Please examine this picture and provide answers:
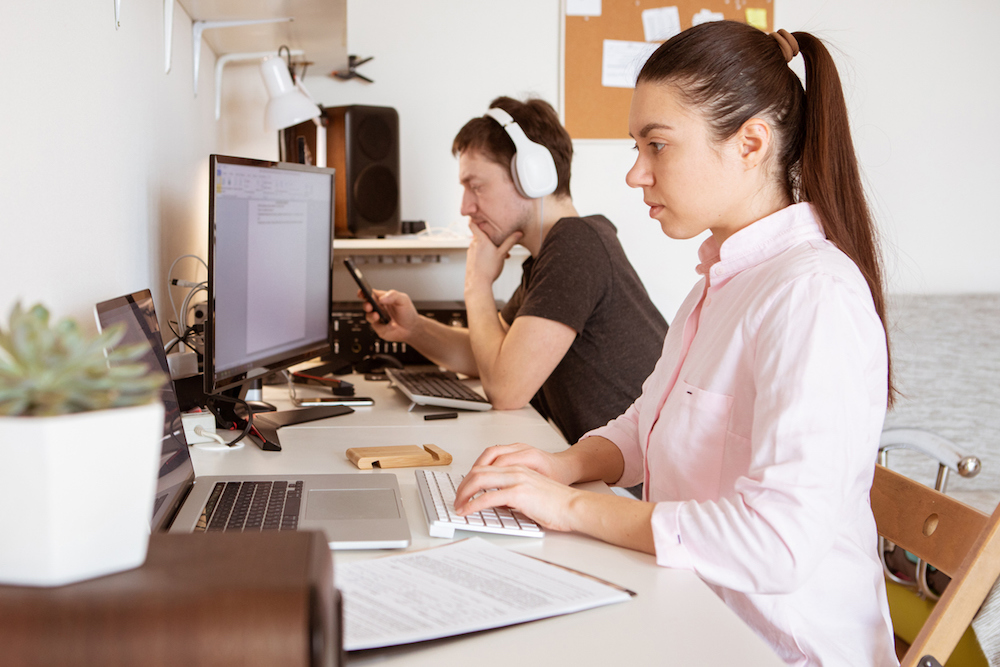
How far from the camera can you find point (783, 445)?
76 centimetres

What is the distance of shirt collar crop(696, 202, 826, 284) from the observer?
0.96m

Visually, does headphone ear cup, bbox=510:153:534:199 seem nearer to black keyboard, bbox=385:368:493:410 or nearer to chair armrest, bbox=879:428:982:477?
black keyboard, bbox=385:368:493:410

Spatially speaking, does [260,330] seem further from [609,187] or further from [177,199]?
[609,187]

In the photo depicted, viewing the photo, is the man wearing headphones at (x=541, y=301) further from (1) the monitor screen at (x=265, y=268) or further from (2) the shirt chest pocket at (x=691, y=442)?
(2) the shirt chest pocket at (x=691, y=442)

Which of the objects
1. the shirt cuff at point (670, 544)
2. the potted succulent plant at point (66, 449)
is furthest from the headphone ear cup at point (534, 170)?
the potted succulent plant at point (66, 449)

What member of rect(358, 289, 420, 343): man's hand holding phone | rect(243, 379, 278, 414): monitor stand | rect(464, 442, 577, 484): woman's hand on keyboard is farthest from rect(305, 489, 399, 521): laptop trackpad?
rect(358, 289, 420, 343): man's hand holding phone

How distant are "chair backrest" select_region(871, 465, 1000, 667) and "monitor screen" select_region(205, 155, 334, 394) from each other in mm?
963

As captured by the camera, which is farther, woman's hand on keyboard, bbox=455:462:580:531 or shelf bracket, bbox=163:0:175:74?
shelf bracket, bbox=163:0:175:74

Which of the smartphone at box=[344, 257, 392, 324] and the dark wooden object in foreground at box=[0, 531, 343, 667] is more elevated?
the smartphone at box=[344, 257, 392, 324]

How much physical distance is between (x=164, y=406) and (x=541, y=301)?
0.90 metres

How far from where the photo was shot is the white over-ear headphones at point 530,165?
1.76m

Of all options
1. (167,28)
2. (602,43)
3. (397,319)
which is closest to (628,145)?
(602,43)

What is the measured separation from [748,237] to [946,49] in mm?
2106

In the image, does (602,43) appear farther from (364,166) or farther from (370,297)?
(370,297)
